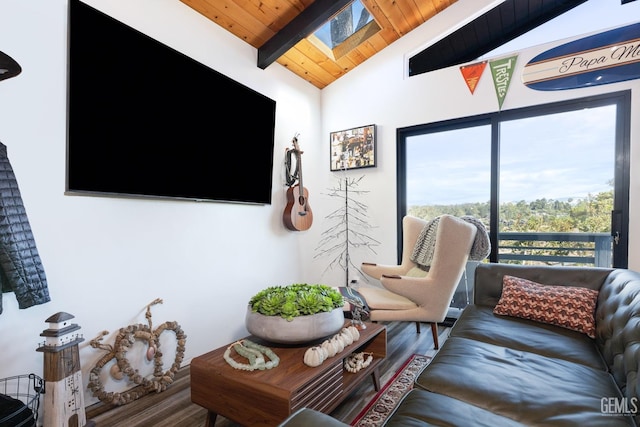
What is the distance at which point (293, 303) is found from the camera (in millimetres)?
1657

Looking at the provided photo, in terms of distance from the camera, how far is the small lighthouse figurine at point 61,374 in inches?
57.7

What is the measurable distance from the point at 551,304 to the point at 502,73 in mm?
2115

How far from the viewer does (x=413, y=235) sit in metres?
3.01

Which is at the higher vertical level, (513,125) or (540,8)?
(540,8)

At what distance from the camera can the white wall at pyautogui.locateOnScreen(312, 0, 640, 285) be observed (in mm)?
2982

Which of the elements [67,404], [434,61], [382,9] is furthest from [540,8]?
[67,404]

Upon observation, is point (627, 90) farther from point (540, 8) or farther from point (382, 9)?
point (382, 9)

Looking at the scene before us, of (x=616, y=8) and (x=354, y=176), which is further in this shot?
A: (x=354, y=176)

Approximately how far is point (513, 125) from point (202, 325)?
3.22 metres

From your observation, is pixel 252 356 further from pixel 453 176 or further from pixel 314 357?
pixel 453 176

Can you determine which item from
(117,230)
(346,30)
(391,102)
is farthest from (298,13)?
(117,230)

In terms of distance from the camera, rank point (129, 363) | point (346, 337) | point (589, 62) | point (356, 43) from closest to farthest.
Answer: point (346, 337) → point (129, 363) → point (589, 62) → point (356, 43)

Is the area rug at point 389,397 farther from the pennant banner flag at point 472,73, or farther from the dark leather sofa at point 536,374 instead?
the pennant banner flag at point 472,73

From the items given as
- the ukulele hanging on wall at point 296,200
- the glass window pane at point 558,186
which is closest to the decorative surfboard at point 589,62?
the glass window pane at point 558,186
